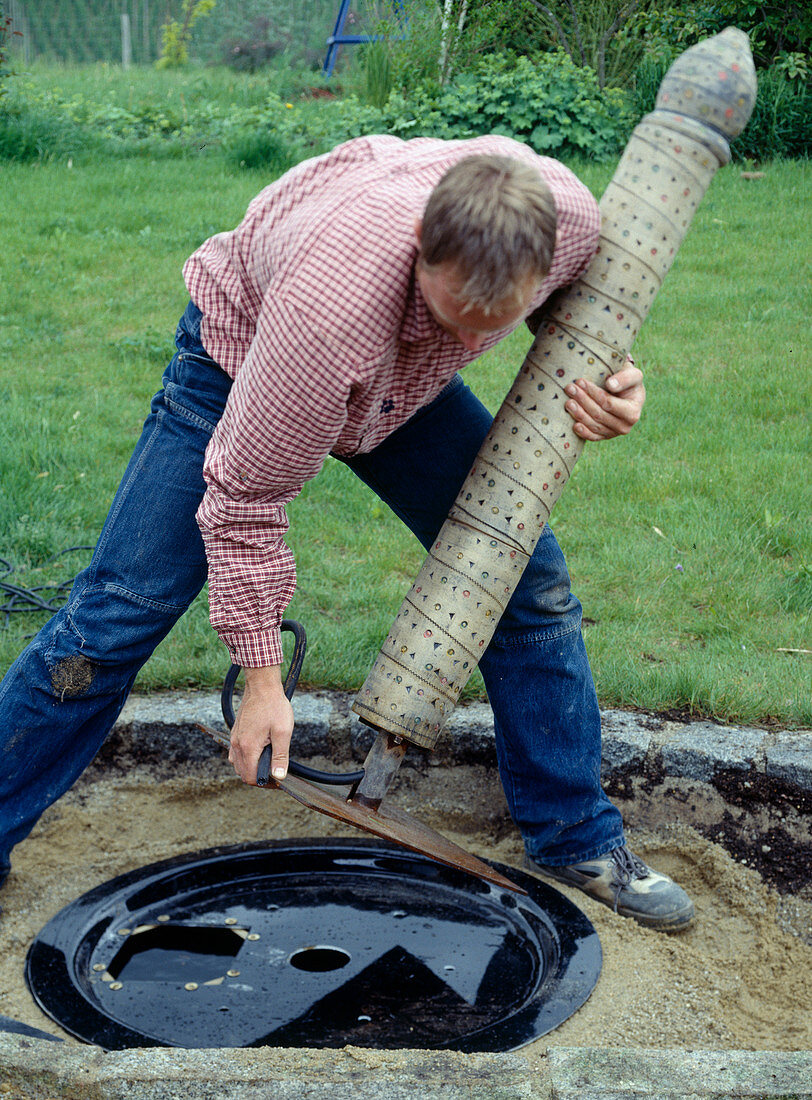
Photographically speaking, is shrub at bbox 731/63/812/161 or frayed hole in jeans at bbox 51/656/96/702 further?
shrub at bbox 731/63/812/161

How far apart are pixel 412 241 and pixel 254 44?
727 inches

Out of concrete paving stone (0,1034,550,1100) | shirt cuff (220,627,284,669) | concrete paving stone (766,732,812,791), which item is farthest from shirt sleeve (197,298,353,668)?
concrete paving stone (766,732,812,791)

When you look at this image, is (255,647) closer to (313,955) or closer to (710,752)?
(313,955)

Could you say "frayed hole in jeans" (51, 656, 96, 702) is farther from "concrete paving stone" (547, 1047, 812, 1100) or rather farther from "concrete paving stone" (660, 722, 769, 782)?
"concrete paving stone" (660, 722, 769, 782)

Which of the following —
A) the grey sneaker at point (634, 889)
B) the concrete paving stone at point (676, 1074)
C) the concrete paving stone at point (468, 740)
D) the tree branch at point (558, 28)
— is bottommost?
the grey sneaker at point (634, 889)

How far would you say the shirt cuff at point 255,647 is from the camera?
221cm

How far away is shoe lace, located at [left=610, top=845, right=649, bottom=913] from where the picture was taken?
9.72 ft

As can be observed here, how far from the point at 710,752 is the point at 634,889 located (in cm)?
45

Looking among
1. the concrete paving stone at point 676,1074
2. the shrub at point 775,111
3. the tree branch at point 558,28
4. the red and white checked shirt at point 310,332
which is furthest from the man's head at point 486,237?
the tree branch at point 558,28

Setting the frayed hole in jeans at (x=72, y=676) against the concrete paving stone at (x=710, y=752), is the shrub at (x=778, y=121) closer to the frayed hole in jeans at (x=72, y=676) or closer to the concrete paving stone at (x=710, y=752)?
the concrete paving stone at (x=710, y=752)

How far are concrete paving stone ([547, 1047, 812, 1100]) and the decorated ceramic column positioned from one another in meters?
0.72

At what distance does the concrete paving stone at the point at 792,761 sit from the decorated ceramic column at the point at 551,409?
113cm

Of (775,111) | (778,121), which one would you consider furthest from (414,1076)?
(778,121)

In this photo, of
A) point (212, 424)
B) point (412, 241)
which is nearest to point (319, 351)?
point (412, 241)
